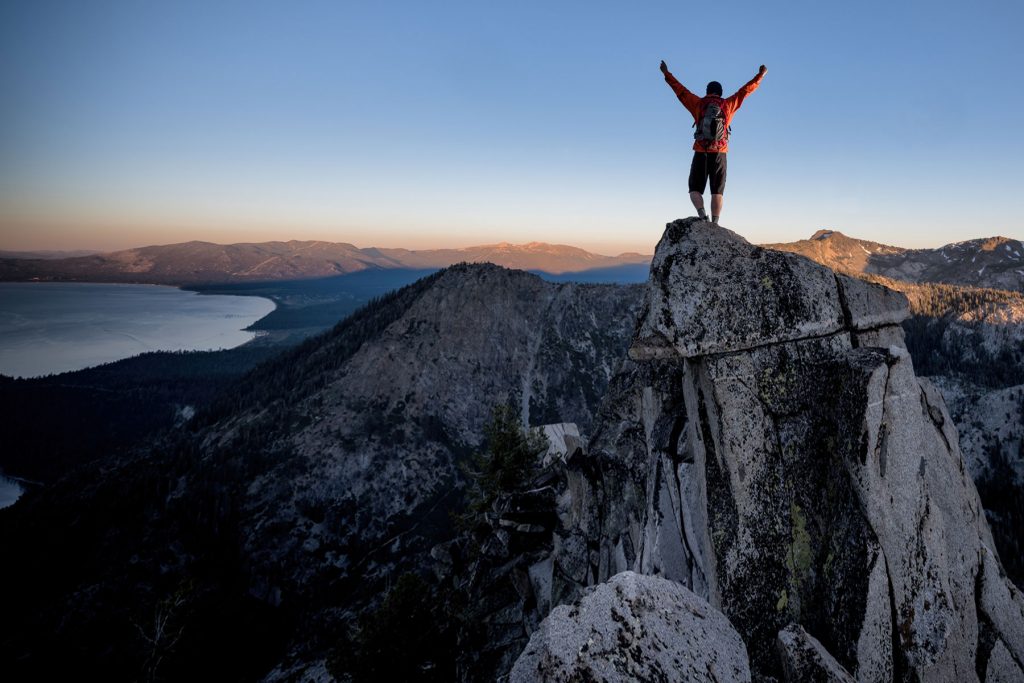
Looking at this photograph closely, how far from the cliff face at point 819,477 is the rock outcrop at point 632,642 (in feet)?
9.80

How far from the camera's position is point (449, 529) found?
8844 cm

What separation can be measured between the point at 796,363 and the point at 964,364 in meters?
276

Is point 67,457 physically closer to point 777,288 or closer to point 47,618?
point 47,618

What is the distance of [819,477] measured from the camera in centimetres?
1048

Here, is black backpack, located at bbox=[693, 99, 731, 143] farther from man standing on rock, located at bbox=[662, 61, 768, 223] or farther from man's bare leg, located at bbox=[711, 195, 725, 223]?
man's bare leg, located at bbox=[711, 195, 725, 223]

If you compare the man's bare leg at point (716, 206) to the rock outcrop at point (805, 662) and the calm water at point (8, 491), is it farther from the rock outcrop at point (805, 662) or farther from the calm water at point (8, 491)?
the calm water at point (8, 491)

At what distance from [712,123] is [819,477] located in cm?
1057

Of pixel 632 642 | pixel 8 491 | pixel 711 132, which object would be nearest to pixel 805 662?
pixel 632 642

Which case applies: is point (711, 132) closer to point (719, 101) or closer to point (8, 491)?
point (719, 101)

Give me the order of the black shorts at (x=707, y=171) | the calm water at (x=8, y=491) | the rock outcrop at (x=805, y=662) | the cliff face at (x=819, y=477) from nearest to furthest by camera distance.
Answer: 1. the rock outcrop at (x=805, y=662)
2. the cliff face at (x=819, y=477)
3. the black shorts at (x=707, y=171)
4. the calm water at (x=8, y=491)

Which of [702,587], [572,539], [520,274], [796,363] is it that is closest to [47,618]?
[572,539]

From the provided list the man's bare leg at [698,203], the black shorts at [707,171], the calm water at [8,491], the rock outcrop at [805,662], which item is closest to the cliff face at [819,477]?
the rock outcrop at [805,662]

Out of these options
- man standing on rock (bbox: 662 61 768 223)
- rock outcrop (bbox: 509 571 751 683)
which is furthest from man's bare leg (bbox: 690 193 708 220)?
rock outcrop (bbox: 509 571 751 683)

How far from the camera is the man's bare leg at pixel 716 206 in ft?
45.5
